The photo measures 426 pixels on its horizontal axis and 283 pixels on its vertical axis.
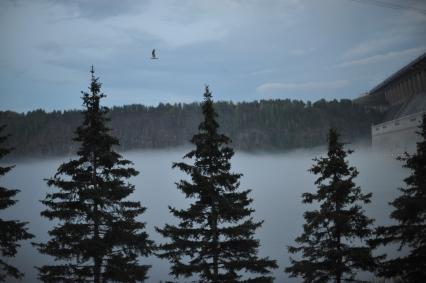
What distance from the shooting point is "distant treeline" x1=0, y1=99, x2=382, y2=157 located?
134125 mm

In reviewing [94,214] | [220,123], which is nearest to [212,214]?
[94,214]

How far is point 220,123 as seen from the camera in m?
148

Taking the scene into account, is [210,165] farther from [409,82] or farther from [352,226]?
[409,82]

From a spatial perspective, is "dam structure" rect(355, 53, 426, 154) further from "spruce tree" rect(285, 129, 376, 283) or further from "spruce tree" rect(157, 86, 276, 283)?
"spruce tree" rect(157, 86, 276, 283)

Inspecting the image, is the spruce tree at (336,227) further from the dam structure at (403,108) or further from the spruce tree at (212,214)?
the dam structure at (403,108)

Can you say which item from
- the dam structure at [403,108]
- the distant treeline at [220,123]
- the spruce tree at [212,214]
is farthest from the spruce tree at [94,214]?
the distant treeline at [220,123]

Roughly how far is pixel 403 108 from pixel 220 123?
88009 millimetres

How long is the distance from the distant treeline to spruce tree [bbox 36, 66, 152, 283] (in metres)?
106

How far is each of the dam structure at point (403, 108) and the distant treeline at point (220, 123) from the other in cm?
4019

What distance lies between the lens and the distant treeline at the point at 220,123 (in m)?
134

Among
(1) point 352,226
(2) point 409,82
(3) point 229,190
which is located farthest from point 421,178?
(2) point 409,82

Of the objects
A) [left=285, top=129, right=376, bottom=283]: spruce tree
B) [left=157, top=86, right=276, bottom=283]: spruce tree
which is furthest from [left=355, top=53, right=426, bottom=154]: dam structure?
[left=157, top=86, right=276, bottom=283]: spruce tree

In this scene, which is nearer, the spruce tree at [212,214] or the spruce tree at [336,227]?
the spruce tree at [336,227]

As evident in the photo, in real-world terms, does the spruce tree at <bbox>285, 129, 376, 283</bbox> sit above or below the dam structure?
below
